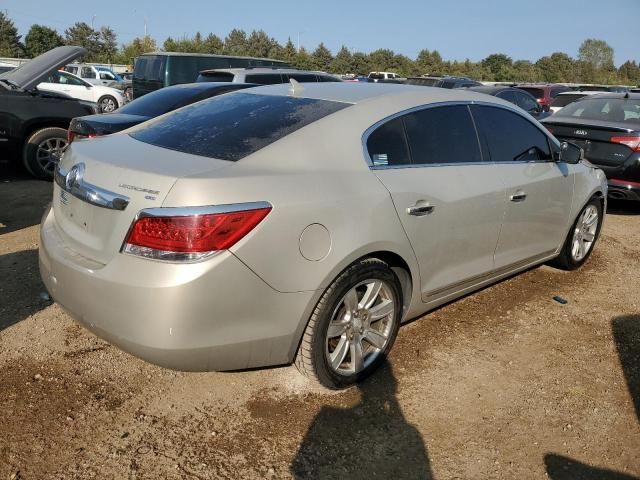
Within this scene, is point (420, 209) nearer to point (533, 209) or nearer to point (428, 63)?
point (533, 209)

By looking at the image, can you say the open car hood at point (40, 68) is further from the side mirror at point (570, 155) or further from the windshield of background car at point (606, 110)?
the windshield of background car at point (606, 110)

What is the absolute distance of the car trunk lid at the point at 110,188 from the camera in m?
2.47

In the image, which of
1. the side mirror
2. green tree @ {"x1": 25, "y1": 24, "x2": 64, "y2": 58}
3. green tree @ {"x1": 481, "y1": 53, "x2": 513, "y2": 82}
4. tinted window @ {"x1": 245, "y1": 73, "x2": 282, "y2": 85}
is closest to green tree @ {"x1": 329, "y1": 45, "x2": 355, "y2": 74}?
green tree @ {"x1": 481, "y1": 53, "x2": 513, "y2": 82}

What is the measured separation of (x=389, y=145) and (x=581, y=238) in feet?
9.28

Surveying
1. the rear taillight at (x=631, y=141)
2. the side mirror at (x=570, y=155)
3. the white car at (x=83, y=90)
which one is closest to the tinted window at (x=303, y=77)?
the rear taillight at (x=631, y=141)

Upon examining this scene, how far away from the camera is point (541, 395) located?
10.5ft

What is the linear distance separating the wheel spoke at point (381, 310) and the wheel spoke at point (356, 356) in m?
0.16

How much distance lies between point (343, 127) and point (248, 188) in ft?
2.53

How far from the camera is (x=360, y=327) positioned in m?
3.09

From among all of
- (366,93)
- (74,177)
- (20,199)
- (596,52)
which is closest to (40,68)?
(20,199)

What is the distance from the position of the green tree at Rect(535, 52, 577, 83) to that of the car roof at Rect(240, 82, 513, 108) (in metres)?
62.5

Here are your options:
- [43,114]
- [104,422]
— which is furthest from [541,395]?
[43,114]

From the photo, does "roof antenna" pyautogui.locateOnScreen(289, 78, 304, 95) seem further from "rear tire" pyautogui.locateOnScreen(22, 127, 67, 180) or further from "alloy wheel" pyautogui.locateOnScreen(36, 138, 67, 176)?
"alloy wheel" pyautogui.locateOnScreen(36, 138, 67, 176)

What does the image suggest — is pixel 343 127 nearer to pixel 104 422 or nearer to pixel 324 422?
pixel 324 422
